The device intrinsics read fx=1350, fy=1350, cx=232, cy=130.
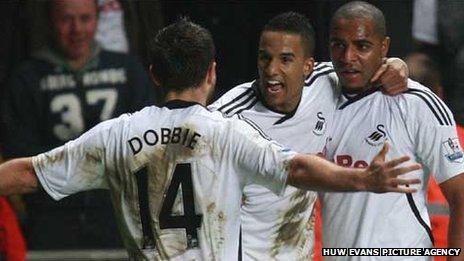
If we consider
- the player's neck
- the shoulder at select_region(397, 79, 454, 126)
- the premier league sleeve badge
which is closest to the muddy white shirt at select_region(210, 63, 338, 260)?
the shoulder at select_region(397, 79, 454, 126)

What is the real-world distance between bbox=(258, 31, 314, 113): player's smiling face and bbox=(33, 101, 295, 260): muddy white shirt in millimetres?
859

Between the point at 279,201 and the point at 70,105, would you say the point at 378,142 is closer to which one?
the point at 279,201

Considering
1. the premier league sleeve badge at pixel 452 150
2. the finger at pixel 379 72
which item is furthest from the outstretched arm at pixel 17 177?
the premier league sleeve badge at pixel 452 150

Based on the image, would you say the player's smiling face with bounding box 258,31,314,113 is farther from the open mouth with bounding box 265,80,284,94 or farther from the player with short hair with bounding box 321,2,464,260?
the player with short hair with bounding box 321,2,464,260

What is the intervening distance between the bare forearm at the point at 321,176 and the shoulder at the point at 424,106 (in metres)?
1.13

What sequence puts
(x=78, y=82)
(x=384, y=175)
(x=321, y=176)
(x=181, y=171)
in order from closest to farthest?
(x=384, y=175) < (x=321, y=176) < (x=181, y=171) < (x=78, y=82)

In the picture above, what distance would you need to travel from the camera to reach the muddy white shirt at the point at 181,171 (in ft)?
15.5

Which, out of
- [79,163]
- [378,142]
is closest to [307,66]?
[378,142]

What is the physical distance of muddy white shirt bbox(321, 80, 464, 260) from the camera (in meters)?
5.62

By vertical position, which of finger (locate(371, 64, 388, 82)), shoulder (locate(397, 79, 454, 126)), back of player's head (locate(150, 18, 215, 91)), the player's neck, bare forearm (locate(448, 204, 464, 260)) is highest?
back of player's head (locate(150, 18, 215, 91))

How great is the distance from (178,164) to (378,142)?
4.05 feet

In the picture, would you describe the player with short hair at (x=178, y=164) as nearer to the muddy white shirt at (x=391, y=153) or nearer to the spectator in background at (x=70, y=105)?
the muddy white shirt at (x=391, y=153)

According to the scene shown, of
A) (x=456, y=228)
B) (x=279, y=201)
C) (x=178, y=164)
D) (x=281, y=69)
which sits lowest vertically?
(x=456, y=228)

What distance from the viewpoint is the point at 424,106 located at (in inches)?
221
